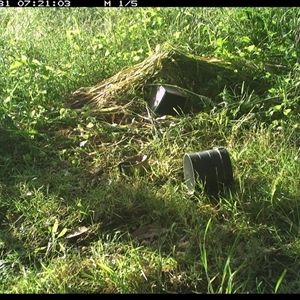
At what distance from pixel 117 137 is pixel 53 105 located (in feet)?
1.87

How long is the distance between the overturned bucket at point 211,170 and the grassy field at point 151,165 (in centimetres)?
6

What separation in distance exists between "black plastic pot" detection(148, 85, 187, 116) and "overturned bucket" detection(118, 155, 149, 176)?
1.69ft

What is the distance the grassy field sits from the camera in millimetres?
2604

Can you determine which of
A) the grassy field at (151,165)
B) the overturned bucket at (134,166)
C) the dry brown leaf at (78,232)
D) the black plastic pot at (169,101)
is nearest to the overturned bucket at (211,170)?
the grassy field at (151,165)

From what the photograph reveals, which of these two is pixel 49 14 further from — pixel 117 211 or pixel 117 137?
pixel 117 211

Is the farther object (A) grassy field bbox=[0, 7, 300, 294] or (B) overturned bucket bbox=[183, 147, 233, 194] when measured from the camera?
(B) overturned bucket bbox=[183, 147, 233, 194]

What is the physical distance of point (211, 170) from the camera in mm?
2990

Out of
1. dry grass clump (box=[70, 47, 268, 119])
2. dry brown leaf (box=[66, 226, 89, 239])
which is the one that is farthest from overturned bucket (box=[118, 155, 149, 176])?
dry grass clump (box=[70, 47, 268, 119])

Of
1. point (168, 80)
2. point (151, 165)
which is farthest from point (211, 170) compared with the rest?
point (168, 80)

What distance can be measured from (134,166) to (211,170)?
0.48 m

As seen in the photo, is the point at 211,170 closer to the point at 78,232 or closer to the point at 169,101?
the point at 78,232

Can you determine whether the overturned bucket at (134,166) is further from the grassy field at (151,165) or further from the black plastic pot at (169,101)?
the black plastic pot at (169,101)

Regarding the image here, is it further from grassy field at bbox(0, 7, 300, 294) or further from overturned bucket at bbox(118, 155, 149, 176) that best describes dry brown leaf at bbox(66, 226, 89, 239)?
overturned bucket at bbox(118, 155, 149, 176)

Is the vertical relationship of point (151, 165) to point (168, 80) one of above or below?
below
